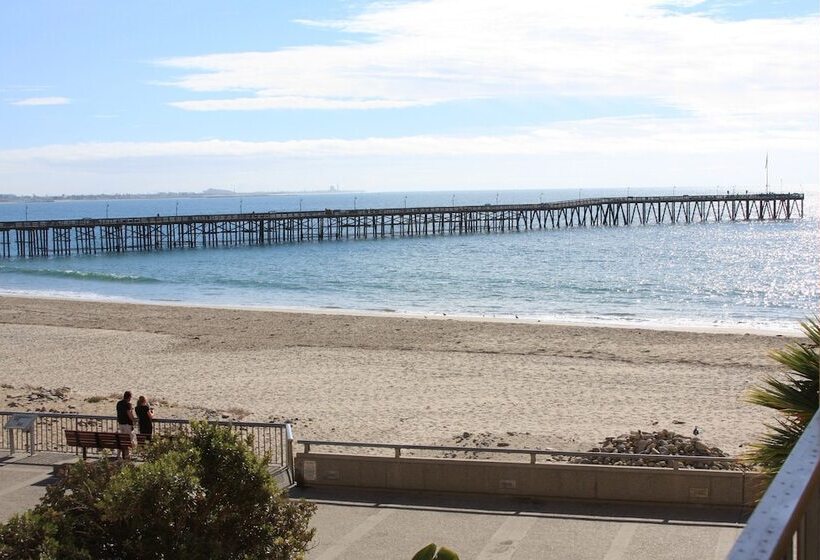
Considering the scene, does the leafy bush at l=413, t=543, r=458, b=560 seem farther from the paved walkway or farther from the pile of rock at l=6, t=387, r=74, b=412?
the pile of rock at l=6, t=387, r=74, b=412

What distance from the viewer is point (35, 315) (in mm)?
40562

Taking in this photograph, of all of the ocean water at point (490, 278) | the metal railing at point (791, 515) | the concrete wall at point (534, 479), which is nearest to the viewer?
the metal railing at point (791, 515)

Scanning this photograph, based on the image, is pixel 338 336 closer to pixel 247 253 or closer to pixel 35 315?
pixel 35 315

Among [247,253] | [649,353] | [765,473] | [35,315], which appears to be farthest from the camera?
[247,253]

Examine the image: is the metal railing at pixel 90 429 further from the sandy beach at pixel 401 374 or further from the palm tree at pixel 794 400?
the palm tree at pixel 794 400

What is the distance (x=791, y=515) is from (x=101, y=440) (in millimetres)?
13242

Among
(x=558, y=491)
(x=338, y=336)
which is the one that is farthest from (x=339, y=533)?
(x=338, y=336)

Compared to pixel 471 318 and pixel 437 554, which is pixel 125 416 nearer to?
pixel 437 554

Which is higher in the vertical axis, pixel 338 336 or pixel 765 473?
pixel 765 473

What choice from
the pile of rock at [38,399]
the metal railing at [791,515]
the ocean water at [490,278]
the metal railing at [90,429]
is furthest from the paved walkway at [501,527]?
the ocean water at [490,278]

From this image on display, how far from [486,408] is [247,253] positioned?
6245cm

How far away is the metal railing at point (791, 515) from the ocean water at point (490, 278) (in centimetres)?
3662

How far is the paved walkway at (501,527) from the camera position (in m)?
10.1

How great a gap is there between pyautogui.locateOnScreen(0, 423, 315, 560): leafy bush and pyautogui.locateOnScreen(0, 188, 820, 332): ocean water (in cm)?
3152
